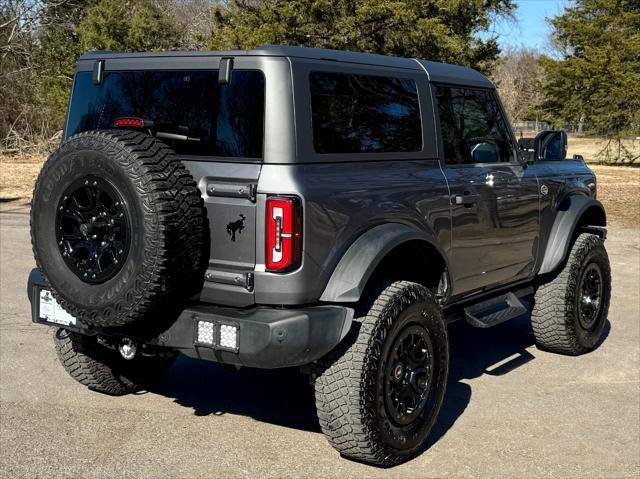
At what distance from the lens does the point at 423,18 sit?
19.6 metres

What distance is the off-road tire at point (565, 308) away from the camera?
19.1 feet

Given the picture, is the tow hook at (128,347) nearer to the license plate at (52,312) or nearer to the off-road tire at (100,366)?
the license plate at (52,312)

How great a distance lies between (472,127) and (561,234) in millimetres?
1176

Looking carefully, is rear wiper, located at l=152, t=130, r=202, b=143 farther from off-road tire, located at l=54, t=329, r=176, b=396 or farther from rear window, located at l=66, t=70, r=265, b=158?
off-road tire, located at l=54, t=329, r=176, b=396

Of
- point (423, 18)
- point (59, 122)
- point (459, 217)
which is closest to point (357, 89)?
point (459, 217)

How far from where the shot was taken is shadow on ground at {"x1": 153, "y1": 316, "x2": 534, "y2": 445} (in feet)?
15.5

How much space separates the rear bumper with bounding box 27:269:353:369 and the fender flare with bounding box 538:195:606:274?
238cm

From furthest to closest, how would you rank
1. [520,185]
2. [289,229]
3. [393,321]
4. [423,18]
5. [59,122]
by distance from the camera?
[59,122] → [423,18] → [520,185] → [393,321] → [289,229]

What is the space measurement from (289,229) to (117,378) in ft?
6.41

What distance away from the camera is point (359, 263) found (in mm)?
3779

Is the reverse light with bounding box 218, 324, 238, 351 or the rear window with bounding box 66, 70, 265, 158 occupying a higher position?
the rear window with bounding box 66, 70, 265, 158

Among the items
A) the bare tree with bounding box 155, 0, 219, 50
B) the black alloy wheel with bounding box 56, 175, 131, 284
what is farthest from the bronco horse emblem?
the bare tree with bounding box 155, 0, 219, 50

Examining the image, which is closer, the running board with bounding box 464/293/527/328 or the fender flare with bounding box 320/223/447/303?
the fender flare with bounding box 320/223/447/303

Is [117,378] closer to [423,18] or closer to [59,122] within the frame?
[423,18]
